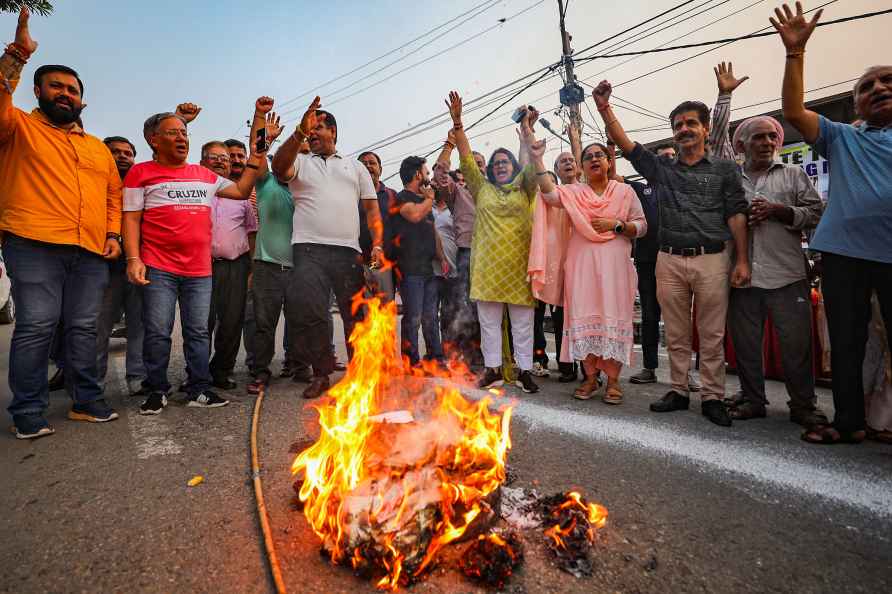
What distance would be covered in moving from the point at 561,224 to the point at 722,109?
5.44ft

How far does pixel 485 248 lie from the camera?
4.80 meters

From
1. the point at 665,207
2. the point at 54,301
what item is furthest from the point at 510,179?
the point at 54,301

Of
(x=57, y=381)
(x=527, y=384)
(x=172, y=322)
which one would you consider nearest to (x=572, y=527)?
(x=527, y=384)

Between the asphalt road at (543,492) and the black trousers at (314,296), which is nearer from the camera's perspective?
the asphalt road at (543,492)

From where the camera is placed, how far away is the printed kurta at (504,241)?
4672 mm

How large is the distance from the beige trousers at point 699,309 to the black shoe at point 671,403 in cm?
6

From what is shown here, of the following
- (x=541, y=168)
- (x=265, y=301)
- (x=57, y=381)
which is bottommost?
(x=57, y=381)

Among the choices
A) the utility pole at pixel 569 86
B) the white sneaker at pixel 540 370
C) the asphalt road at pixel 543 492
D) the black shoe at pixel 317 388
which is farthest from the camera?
the utility pole at pixel 569 86

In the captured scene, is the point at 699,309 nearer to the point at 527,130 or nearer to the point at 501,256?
the point at 501,256

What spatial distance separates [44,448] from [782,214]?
5.27 m

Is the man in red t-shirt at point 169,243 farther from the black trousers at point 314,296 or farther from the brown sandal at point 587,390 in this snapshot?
the brown sandal at point 587,390

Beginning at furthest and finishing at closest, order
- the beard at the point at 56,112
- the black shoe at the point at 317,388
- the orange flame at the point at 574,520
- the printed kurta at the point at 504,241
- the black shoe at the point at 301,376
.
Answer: the black shoe at the point at 301,376 → the printed kurta at the point at 504,241 → the black shoe at the point at 317,388 → the beard at the point at 56,112 → the orange flame at the point at 574,520

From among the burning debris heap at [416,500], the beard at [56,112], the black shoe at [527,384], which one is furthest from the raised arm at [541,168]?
the beard at [56,112]

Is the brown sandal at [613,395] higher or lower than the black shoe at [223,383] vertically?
lower
